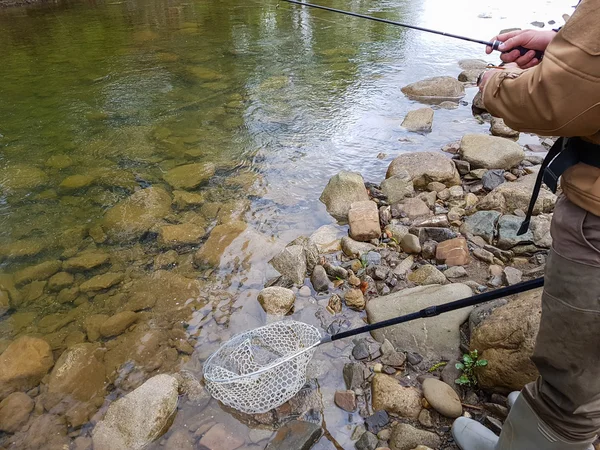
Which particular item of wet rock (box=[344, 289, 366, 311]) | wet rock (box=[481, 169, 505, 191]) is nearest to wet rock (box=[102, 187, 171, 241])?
wet rock (box=[344, 289, 366, 311])

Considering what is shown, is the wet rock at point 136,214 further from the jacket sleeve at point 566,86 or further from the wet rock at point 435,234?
the jacket sleeve at point 566,86

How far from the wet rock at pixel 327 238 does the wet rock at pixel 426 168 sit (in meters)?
1.31

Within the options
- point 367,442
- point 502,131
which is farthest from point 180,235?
point 502,131

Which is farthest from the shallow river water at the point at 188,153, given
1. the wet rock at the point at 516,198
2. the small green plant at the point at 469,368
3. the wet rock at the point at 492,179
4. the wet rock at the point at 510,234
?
the wet rock at the point at 510,234

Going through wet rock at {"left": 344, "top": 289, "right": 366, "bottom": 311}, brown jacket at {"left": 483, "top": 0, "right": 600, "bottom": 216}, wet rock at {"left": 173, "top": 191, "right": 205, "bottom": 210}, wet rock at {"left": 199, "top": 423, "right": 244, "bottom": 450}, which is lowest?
wet rock at {"left": 199, "top": 423, "right": 244, "bottom": 450}

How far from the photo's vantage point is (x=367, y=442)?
2439mm

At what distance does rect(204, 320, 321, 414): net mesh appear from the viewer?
108 inches

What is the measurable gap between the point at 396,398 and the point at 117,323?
2.34 meters

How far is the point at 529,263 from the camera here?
3.65 metres

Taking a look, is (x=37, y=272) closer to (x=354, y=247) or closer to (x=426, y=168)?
(x=354, y=247)

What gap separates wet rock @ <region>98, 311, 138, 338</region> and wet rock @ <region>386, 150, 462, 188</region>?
3.39 m

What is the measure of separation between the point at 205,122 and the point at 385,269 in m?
4.62

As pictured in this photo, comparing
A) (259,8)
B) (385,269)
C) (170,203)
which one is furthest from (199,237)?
(259,8)

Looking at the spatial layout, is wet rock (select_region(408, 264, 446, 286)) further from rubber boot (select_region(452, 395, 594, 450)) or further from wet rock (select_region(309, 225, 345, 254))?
rubber boot (select_region(452, 395, 594, 450))
